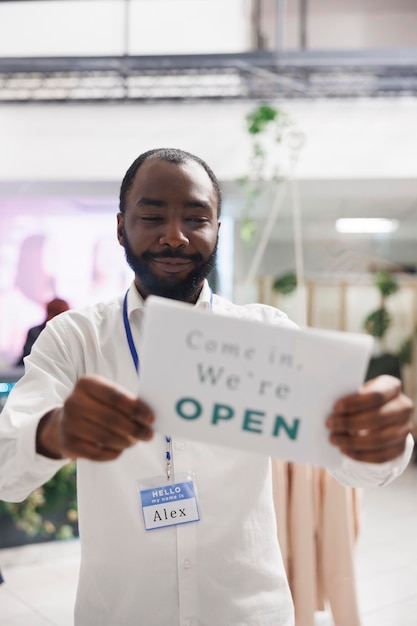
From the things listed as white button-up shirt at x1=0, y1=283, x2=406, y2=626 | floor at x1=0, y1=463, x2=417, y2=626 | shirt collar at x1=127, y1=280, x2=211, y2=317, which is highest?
shirt collar at x1=127, y1=280, x2=211, y2=317

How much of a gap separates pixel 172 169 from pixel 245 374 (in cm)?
47

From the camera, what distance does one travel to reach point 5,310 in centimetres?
682

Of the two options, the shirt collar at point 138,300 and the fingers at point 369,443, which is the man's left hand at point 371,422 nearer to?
the fingers at point 369,443

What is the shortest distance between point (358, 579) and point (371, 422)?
3591 mm

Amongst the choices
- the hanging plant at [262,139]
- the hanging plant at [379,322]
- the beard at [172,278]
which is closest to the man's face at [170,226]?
the beard at [172,278]

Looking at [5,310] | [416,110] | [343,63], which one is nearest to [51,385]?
[343,63]

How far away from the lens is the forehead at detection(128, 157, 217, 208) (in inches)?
46.1

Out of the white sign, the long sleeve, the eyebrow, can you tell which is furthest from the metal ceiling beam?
the white sign

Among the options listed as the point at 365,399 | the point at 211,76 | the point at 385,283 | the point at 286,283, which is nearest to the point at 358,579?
the point at 365,399

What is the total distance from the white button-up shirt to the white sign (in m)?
0.30

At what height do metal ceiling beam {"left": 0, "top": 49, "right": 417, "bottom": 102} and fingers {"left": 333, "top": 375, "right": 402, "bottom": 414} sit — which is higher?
metal ceiling beam {"left": 0, "top": 49, "right": 417, "bottom": 102}

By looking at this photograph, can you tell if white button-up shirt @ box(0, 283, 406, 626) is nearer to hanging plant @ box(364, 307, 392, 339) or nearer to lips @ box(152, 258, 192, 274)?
lips @ box(152, 258, 192, 274)

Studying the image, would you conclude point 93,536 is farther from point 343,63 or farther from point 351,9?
point 351,9

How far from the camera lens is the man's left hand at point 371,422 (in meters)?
0.84
